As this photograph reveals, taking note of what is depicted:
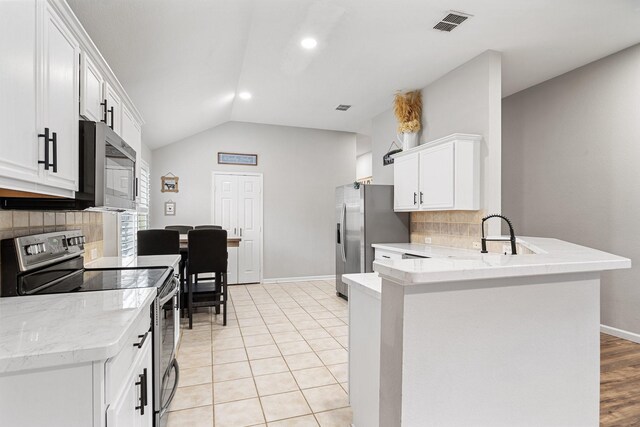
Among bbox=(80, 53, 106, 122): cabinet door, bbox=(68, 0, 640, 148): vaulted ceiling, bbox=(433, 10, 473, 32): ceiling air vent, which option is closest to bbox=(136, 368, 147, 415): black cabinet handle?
bbox=(80, 53, 106, 122): cabinet door

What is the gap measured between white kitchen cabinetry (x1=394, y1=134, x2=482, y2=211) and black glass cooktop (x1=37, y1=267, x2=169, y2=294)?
2.81m

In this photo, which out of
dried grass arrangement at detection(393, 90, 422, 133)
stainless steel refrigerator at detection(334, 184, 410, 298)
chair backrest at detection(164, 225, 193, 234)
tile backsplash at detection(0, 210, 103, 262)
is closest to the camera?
tile backsplash at detection(0, 210, 103, 262)

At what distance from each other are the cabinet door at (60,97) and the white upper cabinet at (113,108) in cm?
49

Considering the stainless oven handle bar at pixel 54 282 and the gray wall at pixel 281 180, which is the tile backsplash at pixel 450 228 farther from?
the stainless oven handle bar at pixel 54 282

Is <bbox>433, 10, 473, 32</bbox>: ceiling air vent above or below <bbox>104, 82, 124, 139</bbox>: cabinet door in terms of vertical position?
above

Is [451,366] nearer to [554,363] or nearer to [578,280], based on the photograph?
[554,363]

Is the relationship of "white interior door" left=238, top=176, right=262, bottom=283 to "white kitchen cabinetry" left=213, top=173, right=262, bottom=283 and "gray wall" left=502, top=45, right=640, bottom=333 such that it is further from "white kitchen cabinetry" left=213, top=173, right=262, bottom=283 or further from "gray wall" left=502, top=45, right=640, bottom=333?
"gray wall" left=502, top=45, right=640, bottom=333

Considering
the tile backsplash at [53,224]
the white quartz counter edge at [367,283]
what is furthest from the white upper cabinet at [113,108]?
the white quartz counter edge at [367,283]

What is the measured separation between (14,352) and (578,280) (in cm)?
190

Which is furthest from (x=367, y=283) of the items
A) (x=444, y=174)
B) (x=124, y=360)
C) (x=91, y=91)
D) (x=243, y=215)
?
(x=243, y=215)

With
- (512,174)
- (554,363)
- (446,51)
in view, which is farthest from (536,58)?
(554,363)

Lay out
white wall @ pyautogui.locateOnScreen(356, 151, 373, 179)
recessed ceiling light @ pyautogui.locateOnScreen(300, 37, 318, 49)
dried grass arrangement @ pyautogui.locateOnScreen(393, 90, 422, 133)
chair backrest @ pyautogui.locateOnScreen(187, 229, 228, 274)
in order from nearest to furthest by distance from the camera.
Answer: recessed ceiling light @ pyautogui.locateOnScreen(300, 37, 318, 49)
chair backrest @ pyautogui.locateOnScreen(187, 229, 228, 274)
dried grass arrangement @ pyautogui.locateOnScreen(393, 90, 422, 133)
white wall @ pyautogui.locateOnScreen(356, 151, 373, 179)

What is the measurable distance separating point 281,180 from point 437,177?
11.5 ft

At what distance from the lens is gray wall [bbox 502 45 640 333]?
3379mm
